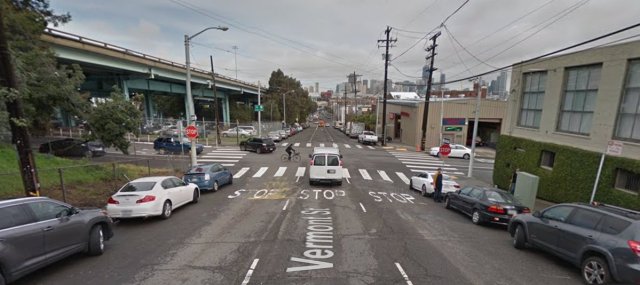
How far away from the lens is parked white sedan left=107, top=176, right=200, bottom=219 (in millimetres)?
9406

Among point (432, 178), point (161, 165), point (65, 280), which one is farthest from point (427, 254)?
point (161, 165)

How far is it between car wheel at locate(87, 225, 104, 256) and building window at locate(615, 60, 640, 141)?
16.9 metres

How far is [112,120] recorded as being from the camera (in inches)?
649

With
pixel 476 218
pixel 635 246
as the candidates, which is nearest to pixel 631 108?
pixel 476 218

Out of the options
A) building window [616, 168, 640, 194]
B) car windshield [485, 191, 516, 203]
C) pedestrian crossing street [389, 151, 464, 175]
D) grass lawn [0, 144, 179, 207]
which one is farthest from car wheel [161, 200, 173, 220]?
pedestrian crossing street [389, 151, 464, 175]

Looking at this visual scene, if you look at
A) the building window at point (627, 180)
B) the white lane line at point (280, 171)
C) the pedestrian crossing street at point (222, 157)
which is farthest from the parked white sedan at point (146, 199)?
the building window at point (627, 180)

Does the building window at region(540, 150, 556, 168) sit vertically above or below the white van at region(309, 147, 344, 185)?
above

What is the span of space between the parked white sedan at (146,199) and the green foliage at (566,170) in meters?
15.9

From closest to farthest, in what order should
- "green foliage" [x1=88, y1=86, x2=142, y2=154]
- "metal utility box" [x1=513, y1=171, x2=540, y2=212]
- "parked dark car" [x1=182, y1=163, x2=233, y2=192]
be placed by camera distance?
"metal utility box" [x1=513, y1=171, x2=540, y2=212] → "parked dark car" [x1=182, y1=163, x2=233, y2=192] → "green foliage" [x1=88, y1=86, x2=142, y2=154]

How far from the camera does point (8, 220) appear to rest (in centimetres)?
539

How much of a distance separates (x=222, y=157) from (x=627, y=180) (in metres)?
26.6

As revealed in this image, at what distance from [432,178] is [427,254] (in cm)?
941

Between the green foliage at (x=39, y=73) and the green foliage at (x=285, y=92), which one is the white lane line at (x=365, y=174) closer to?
the green foliage at (x=39, y=73)

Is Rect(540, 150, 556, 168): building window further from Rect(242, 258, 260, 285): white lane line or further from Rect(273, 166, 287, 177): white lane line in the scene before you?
Rect(242, 258, 260, 285): white lane line
